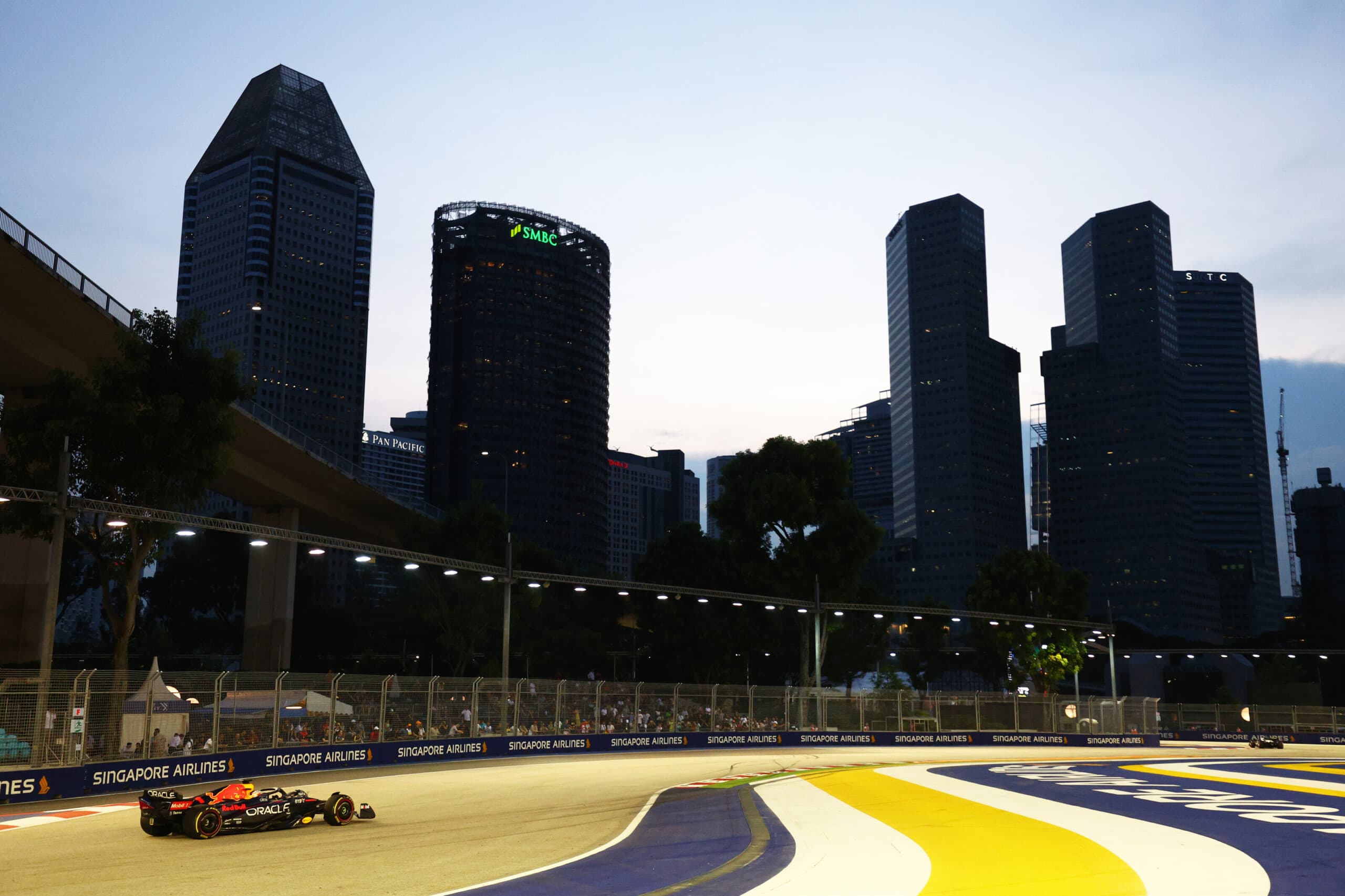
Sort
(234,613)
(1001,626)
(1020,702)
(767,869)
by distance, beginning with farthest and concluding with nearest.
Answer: (234,613), (1001,626), (1020,702), (767,869)

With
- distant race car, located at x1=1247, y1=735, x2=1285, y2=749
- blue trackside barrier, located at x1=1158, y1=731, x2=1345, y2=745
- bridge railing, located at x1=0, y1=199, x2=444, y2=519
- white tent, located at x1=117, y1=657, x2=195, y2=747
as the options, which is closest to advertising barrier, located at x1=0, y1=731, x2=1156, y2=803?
blue trackside barrier, located at x1=1158, y1=731, x2=1345, y2=745

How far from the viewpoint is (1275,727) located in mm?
59844

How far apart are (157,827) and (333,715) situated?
1395 cm

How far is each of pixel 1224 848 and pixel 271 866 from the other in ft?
39.0

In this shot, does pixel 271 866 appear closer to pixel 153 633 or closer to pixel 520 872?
pixel 520 872

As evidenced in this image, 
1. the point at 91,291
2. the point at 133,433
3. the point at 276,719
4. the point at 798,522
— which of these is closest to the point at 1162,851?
the point at 276,719

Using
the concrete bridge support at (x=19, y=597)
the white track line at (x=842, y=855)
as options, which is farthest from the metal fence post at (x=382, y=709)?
the concrete bridge support at (x=19, y=597)

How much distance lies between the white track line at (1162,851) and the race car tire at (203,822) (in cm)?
1302

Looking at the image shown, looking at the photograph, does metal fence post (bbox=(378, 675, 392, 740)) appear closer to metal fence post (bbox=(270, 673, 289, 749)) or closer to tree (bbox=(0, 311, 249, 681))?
metal fence post (bbox=(270, 673, 289, 749))

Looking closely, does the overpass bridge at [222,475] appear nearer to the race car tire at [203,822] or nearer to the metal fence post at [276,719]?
the metal fence post at [276,719]

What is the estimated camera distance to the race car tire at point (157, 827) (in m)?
16.3

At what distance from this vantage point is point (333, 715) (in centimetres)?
3009

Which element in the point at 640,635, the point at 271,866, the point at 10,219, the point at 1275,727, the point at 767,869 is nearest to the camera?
the point at 767,869

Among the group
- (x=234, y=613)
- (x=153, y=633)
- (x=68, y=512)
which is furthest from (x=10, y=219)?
(x=234, y=613)
